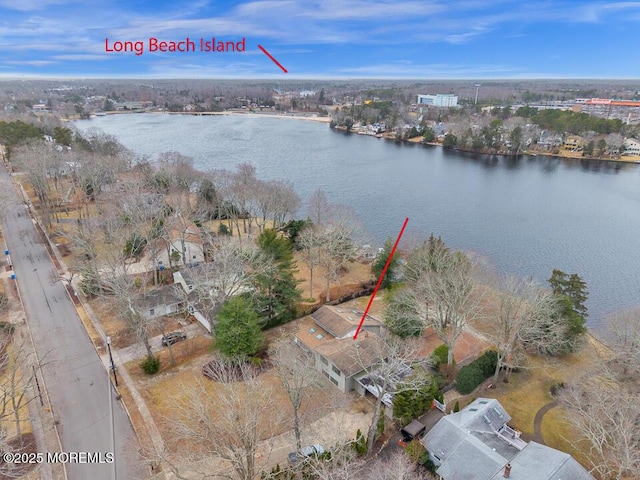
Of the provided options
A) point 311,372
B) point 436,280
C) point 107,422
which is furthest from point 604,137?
point 107,422

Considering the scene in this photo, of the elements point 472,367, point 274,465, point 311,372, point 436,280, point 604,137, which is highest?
point 604,137

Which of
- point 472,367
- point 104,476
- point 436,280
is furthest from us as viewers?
point 436,280


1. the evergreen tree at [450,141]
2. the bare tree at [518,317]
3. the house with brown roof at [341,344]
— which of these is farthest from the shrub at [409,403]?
the evergreen tree at [450,141]

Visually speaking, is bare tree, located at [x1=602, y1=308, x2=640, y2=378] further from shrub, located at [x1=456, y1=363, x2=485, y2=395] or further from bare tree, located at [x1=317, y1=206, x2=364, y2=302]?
bare tree, located at [x1=317, y1=206, x2=364, y2=302]

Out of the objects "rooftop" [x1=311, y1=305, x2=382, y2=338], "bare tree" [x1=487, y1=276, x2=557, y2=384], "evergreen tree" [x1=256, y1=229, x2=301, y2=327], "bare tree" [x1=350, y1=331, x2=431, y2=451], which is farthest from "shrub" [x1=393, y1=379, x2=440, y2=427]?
"evergreen tree" [x1=256, y1=229, x2=301, y2=327]

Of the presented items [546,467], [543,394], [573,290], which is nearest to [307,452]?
[546,467]

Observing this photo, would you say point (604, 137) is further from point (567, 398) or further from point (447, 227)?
point (567, 398)
